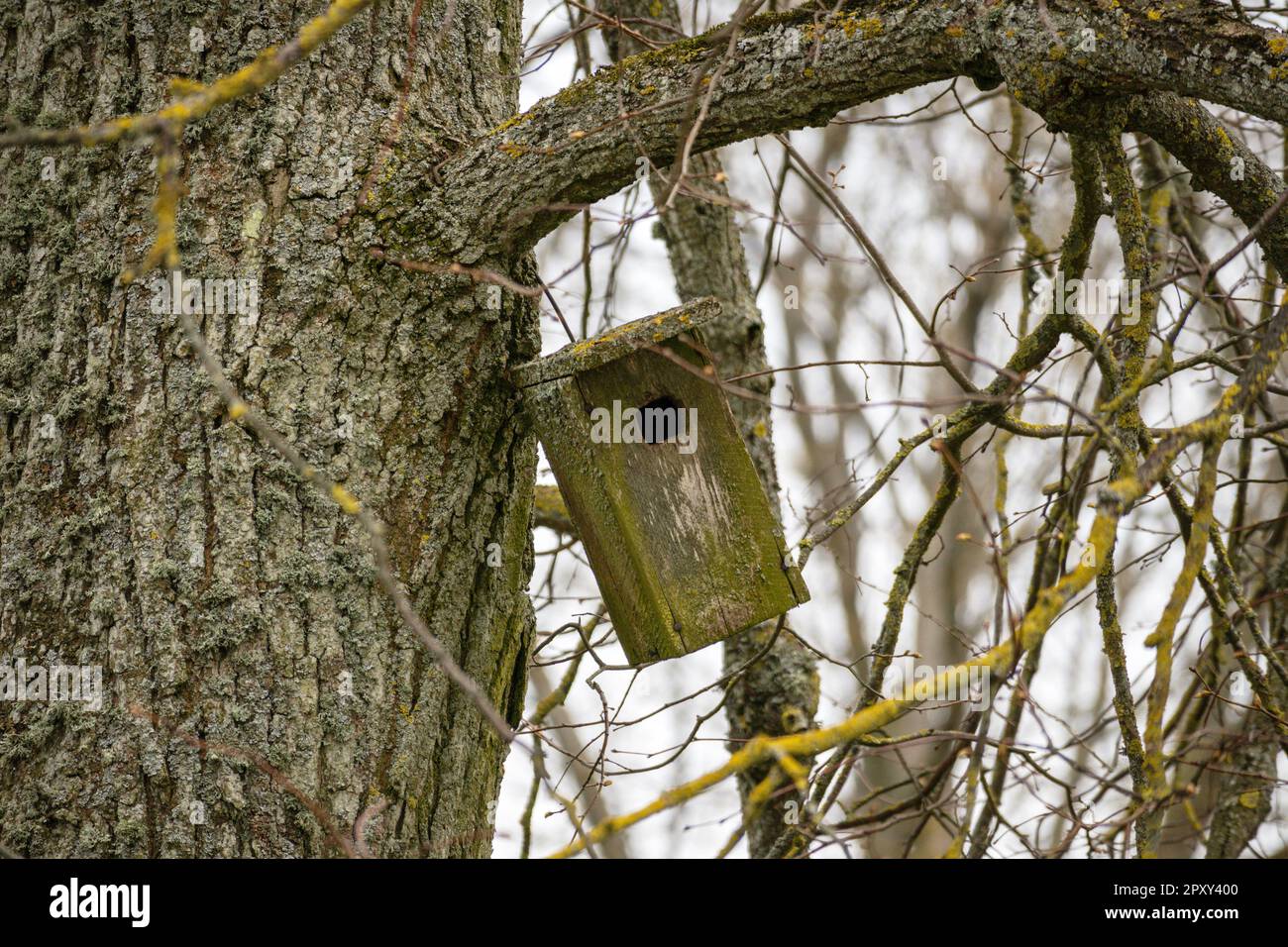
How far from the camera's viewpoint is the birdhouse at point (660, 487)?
2199 mm

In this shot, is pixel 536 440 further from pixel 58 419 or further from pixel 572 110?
pixel 58 419

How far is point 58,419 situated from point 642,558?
112 cm

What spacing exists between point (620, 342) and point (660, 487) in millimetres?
334

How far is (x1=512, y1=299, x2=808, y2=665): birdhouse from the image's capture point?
2199 mm

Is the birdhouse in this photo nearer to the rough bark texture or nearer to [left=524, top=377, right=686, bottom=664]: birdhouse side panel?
[left=524, top=377, right=686, bottom=664]: birdhouse side panel

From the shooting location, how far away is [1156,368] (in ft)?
6.43

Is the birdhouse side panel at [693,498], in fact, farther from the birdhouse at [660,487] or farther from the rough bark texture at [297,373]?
the rough bark texture at [297,373]

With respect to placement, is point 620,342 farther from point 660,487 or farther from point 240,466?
point 240,466

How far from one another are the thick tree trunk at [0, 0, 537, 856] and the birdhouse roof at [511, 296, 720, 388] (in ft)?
0.49

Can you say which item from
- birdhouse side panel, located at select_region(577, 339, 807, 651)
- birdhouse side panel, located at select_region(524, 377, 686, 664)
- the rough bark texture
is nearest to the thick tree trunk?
the rough bark texture

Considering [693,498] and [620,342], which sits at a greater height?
[620,342]

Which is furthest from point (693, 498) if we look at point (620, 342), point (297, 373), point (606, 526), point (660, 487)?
point (297, 373)

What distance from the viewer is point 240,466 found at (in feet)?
6.53

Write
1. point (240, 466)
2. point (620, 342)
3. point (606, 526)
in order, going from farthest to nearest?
point (606, 526) → point (620, 342) → point (240, 466)
